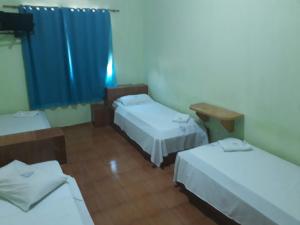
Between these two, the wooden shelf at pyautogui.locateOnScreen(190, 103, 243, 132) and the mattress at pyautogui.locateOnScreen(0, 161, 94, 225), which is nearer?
the mattress at pyautogui.locateOnScreen(0, 161, 94, 225)

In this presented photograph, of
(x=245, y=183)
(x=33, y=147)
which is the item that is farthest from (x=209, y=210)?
(x=33, y=147)

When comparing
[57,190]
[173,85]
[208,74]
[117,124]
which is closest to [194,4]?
[208,74]

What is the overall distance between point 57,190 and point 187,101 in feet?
7.46

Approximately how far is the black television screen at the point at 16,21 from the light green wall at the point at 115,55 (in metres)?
0.23

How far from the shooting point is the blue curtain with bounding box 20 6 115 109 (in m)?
3.79

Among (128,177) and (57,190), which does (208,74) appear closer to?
(128,177)

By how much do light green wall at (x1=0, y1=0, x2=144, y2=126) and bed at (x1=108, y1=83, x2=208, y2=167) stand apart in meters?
1.12

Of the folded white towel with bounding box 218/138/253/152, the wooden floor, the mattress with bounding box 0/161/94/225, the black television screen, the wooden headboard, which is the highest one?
the black television screen

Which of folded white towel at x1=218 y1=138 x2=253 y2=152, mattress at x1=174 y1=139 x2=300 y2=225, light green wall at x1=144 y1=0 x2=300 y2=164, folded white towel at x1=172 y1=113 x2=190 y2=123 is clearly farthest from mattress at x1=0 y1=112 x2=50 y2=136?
folded white towel at x1=218 y1=138 x2=253 y2=152

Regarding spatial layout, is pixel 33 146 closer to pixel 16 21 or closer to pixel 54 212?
pixel 54 212

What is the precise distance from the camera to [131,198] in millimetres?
2514

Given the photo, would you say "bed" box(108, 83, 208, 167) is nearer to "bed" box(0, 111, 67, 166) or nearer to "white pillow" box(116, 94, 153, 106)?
"white pillow" box(116, 94, 153, 106)

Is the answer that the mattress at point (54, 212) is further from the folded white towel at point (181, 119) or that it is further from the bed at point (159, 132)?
the folded white towel at point (181, 119)

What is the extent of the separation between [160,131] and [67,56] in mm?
2054
